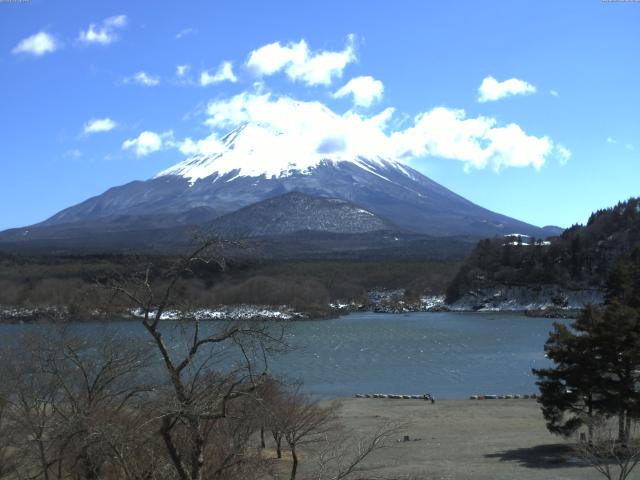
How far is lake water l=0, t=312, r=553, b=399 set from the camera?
1229 inches

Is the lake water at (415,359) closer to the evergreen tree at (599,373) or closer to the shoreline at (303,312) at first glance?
the evergreen tree at (599,373)

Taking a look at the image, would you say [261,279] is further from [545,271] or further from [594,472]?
[594,472]

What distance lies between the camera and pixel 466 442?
65.0 feet

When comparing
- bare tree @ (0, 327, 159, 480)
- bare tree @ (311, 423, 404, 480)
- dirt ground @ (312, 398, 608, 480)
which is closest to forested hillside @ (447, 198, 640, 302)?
dirt ground @ (312, 398, 608, 480)

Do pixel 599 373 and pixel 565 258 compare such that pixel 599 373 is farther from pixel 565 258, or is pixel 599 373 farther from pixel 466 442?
pixel 565 258

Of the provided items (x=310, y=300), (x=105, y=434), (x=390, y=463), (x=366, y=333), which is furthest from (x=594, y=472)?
(x=310, y=300)

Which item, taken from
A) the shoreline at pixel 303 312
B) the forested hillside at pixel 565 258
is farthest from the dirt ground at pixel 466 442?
the forested hillside at pixel 565 258

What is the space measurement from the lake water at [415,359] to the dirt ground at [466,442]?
3.13m

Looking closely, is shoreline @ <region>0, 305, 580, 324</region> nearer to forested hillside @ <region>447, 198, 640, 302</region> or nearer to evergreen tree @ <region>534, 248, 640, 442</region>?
forested hillside @ <region>447, 198, 640, 302</region>

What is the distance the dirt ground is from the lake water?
3.13m

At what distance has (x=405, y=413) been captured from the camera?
977 inches

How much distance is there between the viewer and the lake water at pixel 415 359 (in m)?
31.2

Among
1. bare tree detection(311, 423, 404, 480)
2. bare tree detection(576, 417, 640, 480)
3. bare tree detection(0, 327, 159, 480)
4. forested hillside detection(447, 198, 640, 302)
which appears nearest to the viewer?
bare tree detection(0, 327, 159, 480)

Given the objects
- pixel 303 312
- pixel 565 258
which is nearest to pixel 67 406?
pixel 303 312
